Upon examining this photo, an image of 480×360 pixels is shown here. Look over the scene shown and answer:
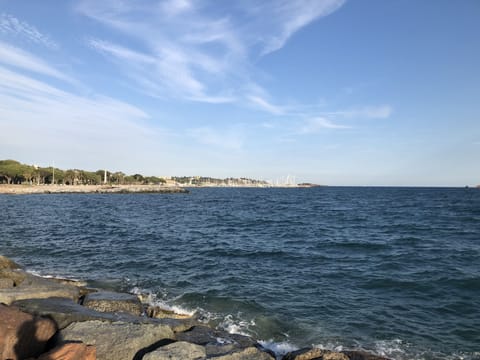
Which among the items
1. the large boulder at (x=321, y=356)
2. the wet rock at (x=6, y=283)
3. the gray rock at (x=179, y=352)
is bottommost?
the large boulder at (x=321, y=356)

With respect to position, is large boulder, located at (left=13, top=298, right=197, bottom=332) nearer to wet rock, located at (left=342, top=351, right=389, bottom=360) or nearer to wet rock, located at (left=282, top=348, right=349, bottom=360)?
wet rock, located at (left=282, top=348, right=349, bottom=360)

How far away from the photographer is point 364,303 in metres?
13.3

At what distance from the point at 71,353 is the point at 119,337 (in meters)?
1.42

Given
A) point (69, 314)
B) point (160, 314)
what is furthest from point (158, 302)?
point (69, 314)

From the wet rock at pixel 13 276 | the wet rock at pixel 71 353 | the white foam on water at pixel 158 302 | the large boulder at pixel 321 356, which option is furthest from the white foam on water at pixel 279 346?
the wet rock at pixel 13 276

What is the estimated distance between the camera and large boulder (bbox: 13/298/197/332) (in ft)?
26.7

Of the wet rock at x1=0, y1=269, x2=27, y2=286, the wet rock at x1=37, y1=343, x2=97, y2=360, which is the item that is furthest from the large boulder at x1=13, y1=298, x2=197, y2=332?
the wet rock at x1=0, y1=269, x2=27, y2=286

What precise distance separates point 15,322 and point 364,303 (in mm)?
12108

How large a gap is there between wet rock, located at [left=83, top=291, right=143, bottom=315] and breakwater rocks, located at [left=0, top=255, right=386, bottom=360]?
136mm

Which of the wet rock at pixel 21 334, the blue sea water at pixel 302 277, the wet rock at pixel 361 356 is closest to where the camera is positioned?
the wet rock at pixel 21 334

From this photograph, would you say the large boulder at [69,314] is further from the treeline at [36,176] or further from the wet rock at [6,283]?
the treeline at [36,176]

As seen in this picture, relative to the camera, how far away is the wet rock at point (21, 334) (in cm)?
632

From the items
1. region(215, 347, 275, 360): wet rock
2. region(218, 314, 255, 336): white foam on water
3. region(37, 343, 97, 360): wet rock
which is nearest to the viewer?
region(37, 343, 97, 360): wet rock

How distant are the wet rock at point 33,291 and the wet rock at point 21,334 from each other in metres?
2.96
